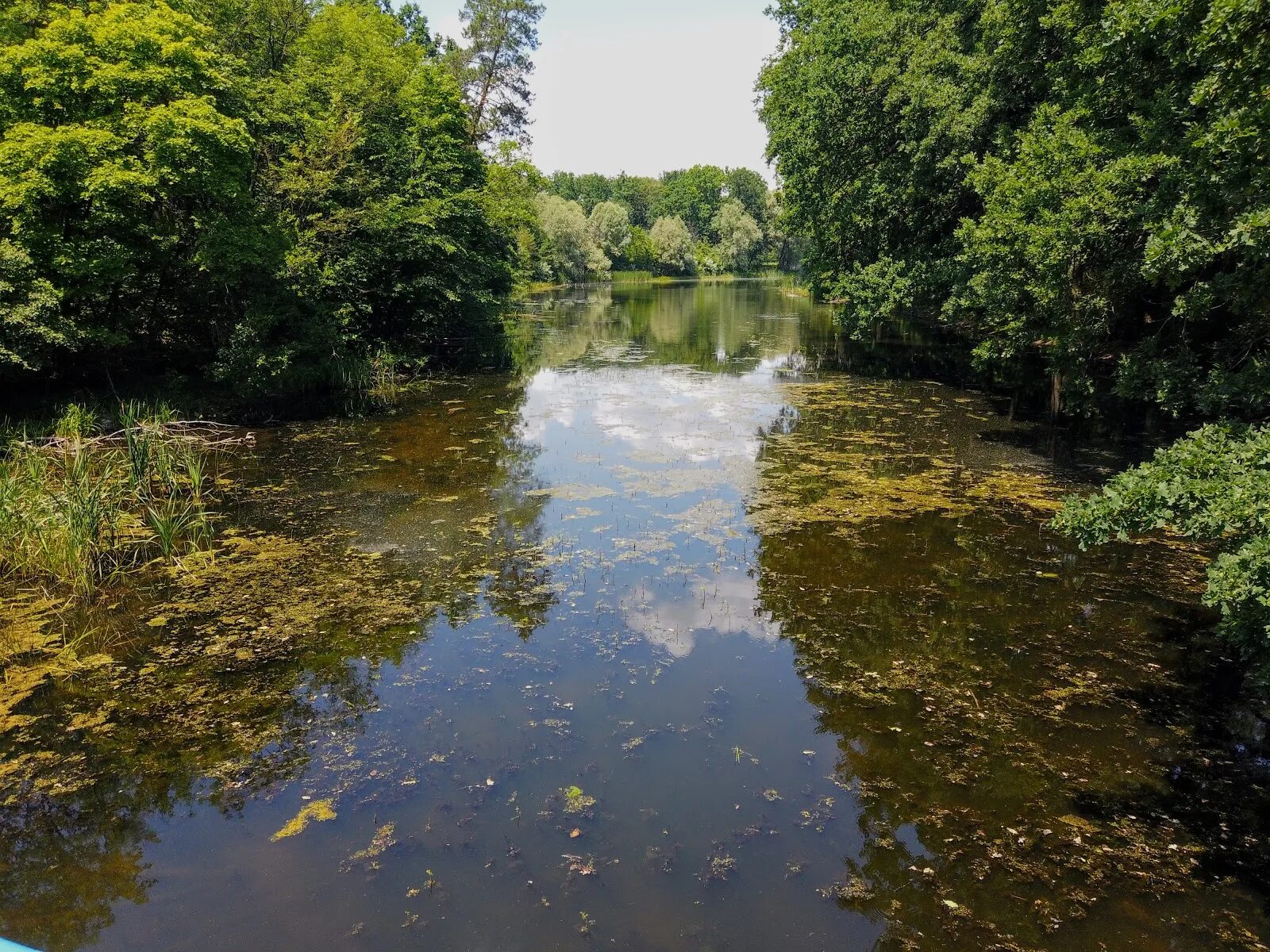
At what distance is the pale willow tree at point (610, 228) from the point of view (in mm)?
68125

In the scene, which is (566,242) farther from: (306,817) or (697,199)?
(306,817)

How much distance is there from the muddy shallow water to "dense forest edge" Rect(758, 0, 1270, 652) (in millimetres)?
1533

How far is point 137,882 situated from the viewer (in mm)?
4332

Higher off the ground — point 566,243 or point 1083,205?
point 566,243

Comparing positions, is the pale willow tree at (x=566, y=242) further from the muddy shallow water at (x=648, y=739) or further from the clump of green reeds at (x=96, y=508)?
the muddy shallow water at (x=648, y=739)

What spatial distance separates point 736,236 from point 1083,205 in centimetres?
7932

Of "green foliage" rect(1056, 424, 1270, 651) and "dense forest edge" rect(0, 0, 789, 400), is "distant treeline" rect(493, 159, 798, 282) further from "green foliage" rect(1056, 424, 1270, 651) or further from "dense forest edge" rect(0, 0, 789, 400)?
"green foliage" rect(1056, 424, 1270, 651)

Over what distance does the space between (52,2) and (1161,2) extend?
17.7 metres

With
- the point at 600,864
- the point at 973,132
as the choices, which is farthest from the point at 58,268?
the point at 973,132

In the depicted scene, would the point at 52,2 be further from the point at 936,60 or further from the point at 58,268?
the point at 936,60

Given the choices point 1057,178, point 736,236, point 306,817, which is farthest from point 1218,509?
point 736,236

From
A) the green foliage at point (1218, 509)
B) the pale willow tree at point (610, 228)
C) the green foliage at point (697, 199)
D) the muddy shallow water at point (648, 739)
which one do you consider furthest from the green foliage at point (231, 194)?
the green foliage at point (697, 199)

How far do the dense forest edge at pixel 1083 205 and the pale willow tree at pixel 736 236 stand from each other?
5998 cm

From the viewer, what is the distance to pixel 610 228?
2844 inches
